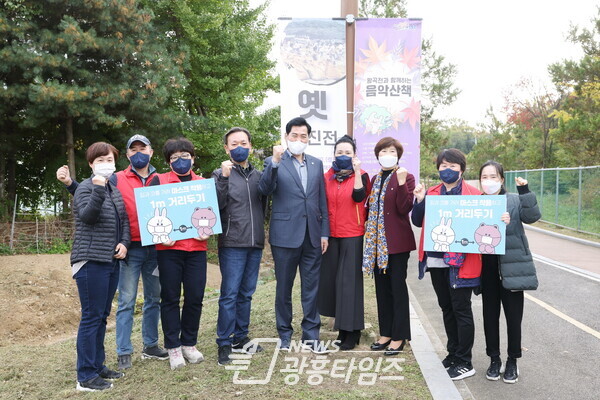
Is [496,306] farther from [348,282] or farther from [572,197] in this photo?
[572,197]

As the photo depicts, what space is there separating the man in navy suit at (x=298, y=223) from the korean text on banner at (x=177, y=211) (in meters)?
0.53

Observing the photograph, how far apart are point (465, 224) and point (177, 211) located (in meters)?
2.54

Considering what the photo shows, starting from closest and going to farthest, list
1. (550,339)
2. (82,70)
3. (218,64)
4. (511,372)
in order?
(511,372), (550,339), (82,70), (218,64)

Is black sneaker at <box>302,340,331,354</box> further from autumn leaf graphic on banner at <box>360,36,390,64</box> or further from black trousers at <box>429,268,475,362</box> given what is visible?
autumn leaf graphic on banner at <box>360,36,390,64</box>

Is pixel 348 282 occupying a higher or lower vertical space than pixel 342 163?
lower

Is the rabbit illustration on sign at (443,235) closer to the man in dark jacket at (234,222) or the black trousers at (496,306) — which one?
the black trousers at (496,306)

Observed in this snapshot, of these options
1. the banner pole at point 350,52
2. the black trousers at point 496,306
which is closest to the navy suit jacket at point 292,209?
the black trousers at point 496,306

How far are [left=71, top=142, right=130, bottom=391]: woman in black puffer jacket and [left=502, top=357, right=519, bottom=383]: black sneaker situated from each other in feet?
11.6

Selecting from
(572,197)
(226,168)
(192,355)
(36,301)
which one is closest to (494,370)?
(192,355)

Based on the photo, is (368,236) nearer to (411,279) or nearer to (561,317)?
(561,317)

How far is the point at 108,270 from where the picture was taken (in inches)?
164

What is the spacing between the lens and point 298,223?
4.73m

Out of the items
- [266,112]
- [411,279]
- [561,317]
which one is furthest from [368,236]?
[266,112]

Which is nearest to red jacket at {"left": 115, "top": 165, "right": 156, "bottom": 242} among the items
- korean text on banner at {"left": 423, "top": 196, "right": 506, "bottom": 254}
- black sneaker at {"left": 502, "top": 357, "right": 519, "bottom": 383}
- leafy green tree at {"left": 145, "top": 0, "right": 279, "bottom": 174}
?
korean text on banner at {"left": 423, "top": 196, "right": 506, "bottom": 254}
